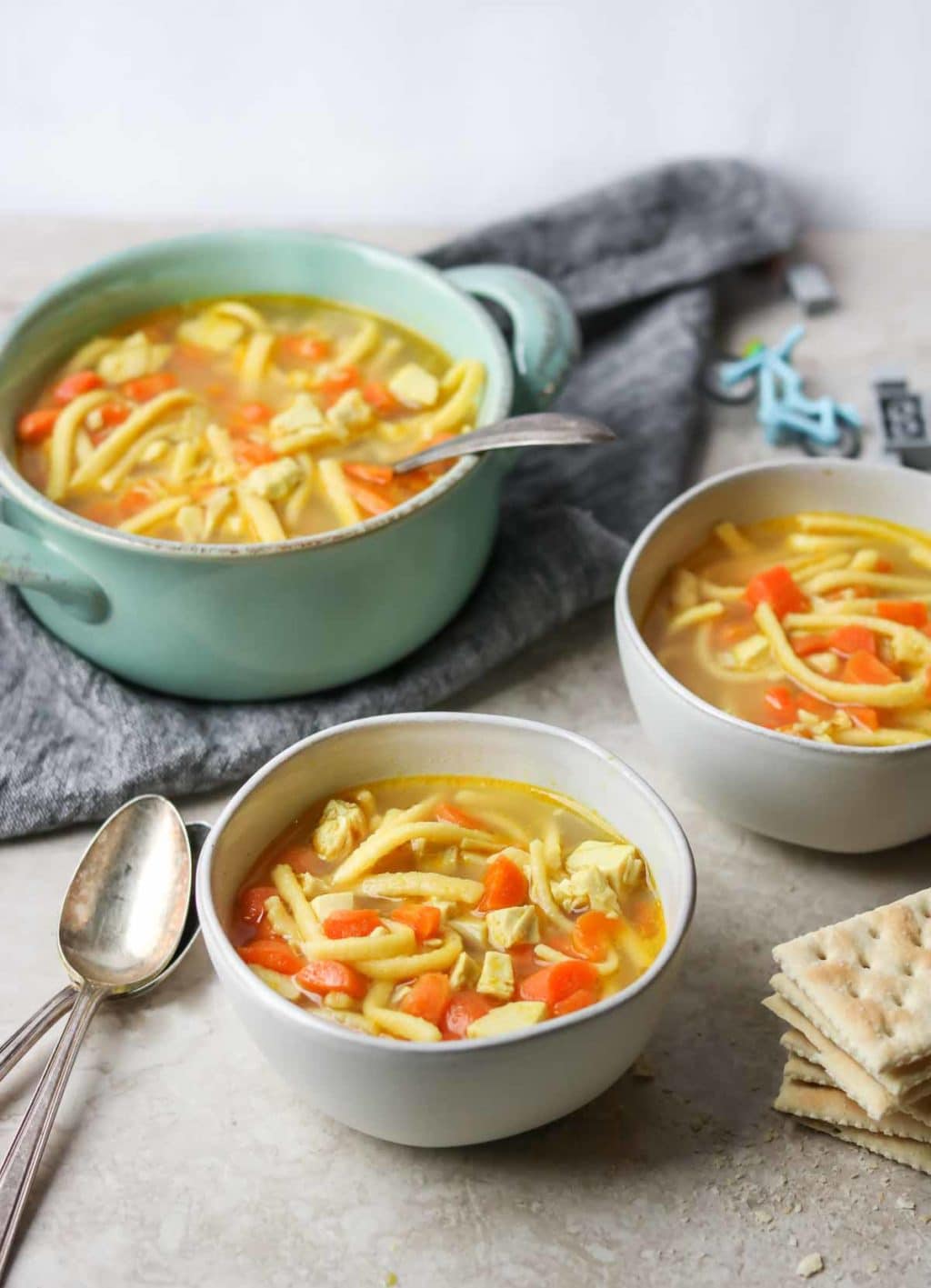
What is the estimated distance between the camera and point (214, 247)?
10.8 ft

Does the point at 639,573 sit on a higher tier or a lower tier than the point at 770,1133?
higher

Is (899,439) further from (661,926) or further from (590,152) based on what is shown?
(661,926)

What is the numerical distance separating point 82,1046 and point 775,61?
9.61ft

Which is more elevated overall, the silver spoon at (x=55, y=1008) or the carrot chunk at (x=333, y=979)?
the carrot chunk at (x=333, y=979)

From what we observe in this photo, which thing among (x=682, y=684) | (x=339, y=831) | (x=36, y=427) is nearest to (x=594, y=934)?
(x=339, y=831)

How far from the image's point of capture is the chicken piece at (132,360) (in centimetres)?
312

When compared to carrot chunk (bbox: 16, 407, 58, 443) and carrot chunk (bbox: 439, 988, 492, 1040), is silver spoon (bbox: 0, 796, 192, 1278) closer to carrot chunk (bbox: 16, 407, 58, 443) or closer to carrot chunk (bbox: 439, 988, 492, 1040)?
carrot chunk (bbox: 439, 988, 492, 1040)

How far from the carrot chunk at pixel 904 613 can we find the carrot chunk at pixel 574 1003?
3.14 feet

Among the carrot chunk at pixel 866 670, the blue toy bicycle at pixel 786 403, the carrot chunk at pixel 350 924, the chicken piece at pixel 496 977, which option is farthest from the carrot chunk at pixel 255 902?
the blue toy bicycle at pixel 786 403

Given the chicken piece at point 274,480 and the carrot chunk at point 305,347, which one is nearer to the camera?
the chicken piece at point 274,480

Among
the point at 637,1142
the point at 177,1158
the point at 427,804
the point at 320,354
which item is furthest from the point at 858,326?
the point at 177,1158

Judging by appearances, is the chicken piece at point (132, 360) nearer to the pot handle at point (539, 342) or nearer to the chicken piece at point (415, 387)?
the chicken piece at point (415, 387)

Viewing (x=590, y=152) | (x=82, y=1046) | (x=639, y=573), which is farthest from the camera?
(x=590, y=152)

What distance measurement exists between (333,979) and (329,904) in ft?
0.44
